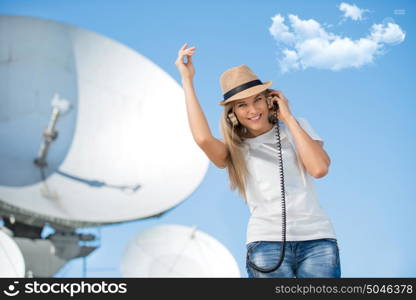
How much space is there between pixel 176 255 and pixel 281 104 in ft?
48.4

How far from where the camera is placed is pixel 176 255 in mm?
17719

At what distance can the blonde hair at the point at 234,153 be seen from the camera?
3445 mm

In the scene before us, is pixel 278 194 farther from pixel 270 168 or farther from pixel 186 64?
pixel 186 64

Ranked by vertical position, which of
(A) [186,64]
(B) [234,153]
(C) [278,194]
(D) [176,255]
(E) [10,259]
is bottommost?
(D) [176,255]

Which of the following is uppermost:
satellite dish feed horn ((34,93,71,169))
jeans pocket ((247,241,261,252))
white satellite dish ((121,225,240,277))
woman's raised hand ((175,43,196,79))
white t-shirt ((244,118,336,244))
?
satellite dish feed horn ((34,93,71,169))

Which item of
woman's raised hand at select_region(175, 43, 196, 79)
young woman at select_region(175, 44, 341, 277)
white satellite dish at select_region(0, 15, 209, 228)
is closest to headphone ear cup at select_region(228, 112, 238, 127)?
young woman at select_region(175, 44, 341, 277)

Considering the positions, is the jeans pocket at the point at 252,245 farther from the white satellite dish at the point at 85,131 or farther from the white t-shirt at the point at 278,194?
the white satellite dish at the point at 85,131

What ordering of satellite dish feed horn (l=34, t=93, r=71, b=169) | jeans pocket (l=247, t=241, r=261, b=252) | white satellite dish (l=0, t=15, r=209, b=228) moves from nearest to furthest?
1. jeans pocket (l=247, t=241, r=261, b=252)
2. white satellite dish (l=0, t=15, r=209, b=228)
3. satellite dish feed horn (l=34, t=93, r=71, b=169)

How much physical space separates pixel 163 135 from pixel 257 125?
37.8 feet

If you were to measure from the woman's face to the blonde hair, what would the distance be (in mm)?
71

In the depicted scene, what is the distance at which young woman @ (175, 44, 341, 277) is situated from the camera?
10.1 ft

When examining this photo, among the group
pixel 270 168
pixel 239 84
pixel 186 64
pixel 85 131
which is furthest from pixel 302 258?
pixel 85 131

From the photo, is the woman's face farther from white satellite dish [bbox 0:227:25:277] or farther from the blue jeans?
white satellite dish [bbox 0:227:25:277]

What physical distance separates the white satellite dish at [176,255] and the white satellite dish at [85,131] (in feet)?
12.5
